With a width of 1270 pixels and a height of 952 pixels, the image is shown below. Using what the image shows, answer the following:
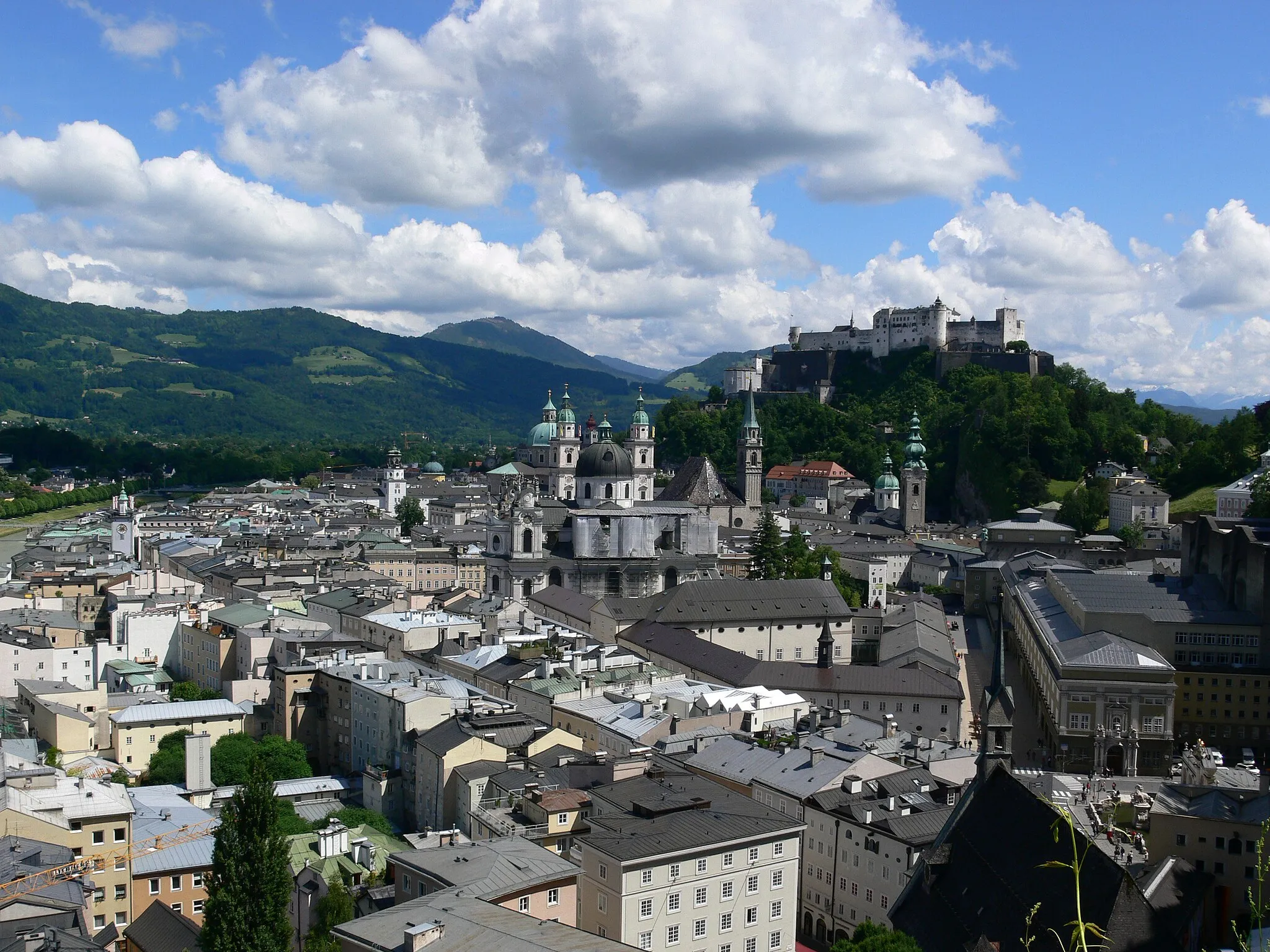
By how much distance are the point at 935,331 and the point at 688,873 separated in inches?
3896

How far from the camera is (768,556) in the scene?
70.4 m

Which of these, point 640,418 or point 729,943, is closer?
point 729,943

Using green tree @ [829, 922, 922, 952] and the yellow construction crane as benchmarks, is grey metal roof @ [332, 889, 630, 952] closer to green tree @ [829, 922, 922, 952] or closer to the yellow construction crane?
green tree @ [829, 922, 922, 952]

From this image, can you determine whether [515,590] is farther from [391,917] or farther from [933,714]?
[391,917]

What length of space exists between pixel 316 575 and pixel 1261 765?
152 feet

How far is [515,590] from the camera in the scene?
210 ft

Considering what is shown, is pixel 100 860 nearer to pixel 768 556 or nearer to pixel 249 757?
pixel 249 757

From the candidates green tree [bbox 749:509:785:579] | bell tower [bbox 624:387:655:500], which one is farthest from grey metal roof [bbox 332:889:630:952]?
bell tower [bbox 624:387:655:500]

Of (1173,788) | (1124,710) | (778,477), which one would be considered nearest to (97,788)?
(1173,788)

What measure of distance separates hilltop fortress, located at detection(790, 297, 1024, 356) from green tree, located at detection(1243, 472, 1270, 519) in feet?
176

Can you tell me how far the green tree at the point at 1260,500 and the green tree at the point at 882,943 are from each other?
136 feet

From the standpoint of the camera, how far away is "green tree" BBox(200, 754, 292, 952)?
22922 mm

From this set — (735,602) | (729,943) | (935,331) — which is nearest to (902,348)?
(935,331)

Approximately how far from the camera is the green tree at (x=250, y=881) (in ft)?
75.2
